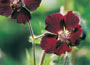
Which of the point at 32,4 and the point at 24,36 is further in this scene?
the point at 24,36

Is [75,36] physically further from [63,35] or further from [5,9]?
[5,9]

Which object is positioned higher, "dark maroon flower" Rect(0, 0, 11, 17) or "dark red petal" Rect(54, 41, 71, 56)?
"dark maroon flower" Rect(0, 0, 11, 17)

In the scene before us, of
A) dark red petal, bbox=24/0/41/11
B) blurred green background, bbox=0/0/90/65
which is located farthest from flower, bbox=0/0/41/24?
blurred green background, bbox=0/0/90/65

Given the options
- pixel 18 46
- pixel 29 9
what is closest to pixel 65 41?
pixel 29 9

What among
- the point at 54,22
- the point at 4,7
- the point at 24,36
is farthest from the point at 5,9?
the point at 24,36

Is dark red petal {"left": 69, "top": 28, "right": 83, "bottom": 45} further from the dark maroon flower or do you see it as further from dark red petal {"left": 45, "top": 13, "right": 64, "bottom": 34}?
the dark maroon flower

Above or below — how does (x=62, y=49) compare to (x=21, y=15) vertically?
below

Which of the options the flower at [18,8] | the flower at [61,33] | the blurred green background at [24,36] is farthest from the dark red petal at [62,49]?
the blurred green background at [24,36]

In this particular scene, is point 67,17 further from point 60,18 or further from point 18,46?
point 18,46

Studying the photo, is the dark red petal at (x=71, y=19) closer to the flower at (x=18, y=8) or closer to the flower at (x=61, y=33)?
the flower at (x=61, y=33)
